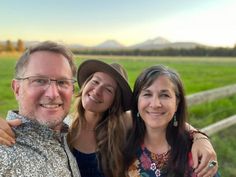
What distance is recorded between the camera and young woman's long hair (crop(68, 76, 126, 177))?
2.86m

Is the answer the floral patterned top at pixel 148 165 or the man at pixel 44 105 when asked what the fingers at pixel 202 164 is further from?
the man at pixel 44 105

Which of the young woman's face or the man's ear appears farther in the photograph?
the young woman's face

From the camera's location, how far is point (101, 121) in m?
3.11

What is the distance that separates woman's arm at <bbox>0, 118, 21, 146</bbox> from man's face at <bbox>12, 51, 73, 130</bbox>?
103mm

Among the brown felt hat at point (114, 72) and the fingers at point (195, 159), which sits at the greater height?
the brown felt hat at point (114, 72)

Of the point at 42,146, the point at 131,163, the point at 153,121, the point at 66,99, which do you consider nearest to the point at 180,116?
the point at 153,121

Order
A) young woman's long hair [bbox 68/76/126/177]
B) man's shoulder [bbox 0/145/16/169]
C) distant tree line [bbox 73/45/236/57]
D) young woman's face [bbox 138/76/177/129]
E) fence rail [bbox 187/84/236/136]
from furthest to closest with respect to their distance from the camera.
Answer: distant tree line [bbox 73/45/236/57] < fence rail [bbox 187/84/236/136] < young woman's long hair [bbox 68/76/126/177] < young woman's face [bbox 138/76/177/129] < man's shoulder [bbox 0/145/16/169]

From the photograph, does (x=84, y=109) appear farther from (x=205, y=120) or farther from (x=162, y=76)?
(x=205, y=120)

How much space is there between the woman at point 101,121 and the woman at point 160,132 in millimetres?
93

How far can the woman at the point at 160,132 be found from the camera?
273cm

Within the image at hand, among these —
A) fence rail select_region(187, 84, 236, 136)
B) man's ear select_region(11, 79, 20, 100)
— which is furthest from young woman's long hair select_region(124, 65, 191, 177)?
fence rail select_region(187, 84, 236, 136)

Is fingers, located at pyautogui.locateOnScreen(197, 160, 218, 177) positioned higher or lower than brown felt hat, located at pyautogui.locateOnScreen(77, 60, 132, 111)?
lower

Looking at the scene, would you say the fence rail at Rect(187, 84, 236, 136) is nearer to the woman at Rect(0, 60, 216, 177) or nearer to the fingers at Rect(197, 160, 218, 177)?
the woman at Rect(0, 60, 216, 177)

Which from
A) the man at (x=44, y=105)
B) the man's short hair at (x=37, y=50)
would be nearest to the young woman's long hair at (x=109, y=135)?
the man at (x=44, y=105)
